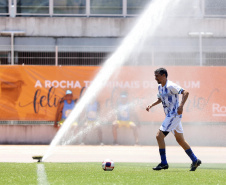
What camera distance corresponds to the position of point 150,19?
18.8 meters

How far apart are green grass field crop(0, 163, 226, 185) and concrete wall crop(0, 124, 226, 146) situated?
7.00 meters

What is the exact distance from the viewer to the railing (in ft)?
61.1

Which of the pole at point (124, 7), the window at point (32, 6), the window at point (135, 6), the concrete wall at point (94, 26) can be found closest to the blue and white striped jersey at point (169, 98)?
the concrete wall at point (94, 26)

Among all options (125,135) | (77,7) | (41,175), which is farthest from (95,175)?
(77,7)

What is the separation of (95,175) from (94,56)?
1004cm

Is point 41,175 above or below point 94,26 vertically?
below

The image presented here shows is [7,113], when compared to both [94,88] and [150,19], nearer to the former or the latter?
[94,88]

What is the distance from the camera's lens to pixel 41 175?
895cm

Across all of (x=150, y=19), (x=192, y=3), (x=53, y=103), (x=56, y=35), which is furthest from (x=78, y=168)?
(x=192, y=3)

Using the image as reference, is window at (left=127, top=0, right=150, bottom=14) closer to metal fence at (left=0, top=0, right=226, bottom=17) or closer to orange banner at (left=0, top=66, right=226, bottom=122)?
metal fence at (left=0, top=0, right=226, bottom=17)

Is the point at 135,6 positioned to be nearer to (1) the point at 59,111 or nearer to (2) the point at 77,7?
(2) the point at 77,7

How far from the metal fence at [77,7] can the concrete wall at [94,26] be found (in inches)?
25.8

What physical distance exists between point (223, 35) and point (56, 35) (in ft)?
→ 23.4

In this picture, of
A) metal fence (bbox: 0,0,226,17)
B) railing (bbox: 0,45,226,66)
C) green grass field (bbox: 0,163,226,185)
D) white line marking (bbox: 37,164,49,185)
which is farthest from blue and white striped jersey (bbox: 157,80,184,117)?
metal fence (bbox: 0,0,226,17)
